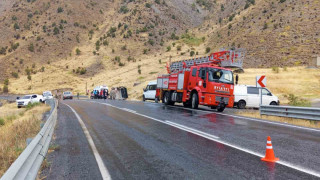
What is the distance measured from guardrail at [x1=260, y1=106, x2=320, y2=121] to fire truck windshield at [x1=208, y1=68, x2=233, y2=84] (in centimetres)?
354

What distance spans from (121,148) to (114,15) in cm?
9456

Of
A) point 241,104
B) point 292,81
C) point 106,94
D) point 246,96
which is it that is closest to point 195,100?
point 241,104

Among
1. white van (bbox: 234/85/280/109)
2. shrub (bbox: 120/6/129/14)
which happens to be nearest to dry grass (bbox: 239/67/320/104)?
white van (bbox: 234/85/280/109)

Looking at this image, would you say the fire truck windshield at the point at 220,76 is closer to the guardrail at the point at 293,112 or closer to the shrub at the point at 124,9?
the guardrail at the point at 293,112

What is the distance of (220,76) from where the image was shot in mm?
18547

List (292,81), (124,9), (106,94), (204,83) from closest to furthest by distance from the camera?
(204,83) → (292,81) → (106,94) → (124,9)

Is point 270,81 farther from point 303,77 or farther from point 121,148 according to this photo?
point 121,148

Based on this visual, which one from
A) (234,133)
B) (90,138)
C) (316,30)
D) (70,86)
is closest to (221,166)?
(234,133)

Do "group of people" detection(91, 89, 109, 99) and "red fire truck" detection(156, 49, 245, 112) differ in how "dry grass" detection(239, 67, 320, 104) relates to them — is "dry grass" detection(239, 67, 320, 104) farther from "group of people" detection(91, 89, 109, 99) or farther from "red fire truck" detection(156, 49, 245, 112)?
"group of people" detection(91, 89, 109, 99)

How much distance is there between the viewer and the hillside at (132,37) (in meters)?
49.9

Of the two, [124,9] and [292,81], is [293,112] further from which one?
[124,9]

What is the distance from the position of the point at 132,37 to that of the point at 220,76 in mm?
67035

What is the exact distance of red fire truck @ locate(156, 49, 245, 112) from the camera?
1806 centimetres

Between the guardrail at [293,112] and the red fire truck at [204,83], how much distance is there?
313cm
